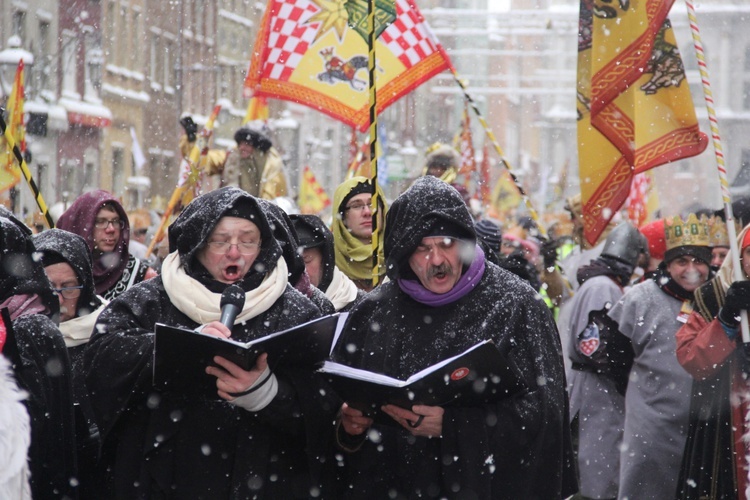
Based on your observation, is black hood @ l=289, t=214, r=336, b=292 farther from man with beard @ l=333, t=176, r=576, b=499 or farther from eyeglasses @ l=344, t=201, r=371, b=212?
man with beard @ l=333, t=176, r=576, b=499

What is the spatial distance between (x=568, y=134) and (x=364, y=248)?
91056 mm

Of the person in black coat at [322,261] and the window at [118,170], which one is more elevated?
the window at [118,170]

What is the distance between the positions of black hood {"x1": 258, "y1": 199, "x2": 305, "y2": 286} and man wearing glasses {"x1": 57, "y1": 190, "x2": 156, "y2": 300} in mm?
2001

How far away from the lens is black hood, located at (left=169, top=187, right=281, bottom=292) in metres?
4.56

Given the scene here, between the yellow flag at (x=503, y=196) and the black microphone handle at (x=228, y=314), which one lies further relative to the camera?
the yellow flag at (x=503, y=196)

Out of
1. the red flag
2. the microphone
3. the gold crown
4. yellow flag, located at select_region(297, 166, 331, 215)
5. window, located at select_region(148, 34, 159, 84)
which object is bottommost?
the microphone

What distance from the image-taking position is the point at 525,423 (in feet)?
14.2

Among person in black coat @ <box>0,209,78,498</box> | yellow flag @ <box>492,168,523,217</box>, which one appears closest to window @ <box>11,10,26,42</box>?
yellow flag @ <box>492,168,523,217</box>

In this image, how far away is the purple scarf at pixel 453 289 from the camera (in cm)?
447

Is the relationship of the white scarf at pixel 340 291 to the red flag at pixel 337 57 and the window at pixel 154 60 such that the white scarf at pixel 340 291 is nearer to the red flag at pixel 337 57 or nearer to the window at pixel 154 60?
the red flag at pixel 337 57

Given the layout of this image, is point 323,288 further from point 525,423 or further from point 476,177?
point 476,177

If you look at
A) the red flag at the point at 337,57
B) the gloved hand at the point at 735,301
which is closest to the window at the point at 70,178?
the red flag at the point at 337,57

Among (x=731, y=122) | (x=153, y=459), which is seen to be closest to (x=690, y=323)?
(x=153, y=459)

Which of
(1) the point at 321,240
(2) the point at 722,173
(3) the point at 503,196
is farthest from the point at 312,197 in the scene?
(2) the point at 722,173
